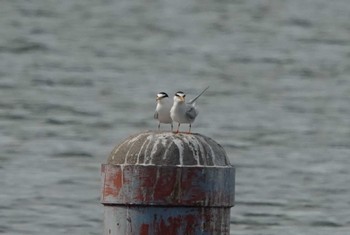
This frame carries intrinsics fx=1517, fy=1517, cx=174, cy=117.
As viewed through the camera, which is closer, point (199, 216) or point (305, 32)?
point (199, 216)

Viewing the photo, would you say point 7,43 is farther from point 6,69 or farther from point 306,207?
point 306,207

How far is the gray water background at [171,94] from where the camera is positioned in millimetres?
20156

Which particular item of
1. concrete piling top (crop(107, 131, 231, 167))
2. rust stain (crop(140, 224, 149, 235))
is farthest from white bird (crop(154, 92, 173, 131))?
rust stain (crop(140, 224, 149, 235))

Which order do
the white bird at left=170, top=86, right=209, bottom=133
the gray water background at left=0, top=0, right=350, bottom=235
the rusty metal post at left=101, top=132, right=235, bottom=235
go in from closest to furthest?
the rusty metal post at left=101, top=132, right=235, bottom=235, the white bird at left=170, top=86, right=209, bottom=133, the gray water background at left=0, top=0, right=350, bottom=235

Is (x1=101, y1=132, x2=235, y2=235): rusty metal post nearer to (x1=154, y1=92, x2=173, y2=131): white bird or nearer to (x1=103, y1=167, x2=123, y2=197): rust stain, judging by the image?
(x1=103, y1=167, x2=123, y2=197): rust stain

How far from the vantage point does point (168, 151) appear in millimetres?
7660

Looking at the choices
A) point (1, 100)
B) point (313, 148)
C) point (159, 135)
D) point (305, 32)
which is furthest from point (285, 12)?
point (159, 135)

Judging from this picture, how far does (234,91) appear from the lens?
106ft

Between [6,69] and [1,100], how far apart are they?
5298 millimetres

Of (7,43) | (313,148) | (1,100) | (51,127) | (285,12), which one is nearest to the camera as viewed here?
(313,148)

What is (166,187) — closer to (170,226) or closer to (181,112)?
(170,226)

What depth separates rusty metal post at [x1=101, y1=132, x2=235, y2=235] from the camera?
761cm

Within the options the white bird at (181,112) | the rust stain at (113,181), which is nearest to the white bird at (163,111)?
the white bird at (181,112)

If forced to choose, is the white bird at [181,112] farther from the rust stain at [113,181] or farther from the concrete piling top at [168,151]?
the rust stain at [113,181]
